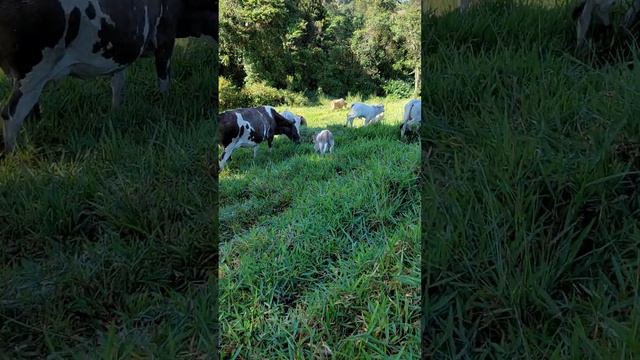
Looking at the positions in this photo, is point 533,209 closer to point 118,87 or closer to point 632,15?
point 632,15

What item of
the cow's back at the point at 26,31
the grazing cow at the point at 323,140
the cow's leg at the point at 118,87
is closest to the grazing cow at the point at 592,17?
the grazing cow at the point at 323,140

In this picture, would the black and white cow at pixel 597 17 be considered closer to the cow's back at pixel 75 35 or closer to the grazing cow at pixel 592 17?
the grazing cow at pixel 592 17

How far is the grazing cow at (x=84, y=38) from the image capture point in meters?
1.11

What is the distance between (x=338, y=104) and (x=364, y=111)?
2.5 inches

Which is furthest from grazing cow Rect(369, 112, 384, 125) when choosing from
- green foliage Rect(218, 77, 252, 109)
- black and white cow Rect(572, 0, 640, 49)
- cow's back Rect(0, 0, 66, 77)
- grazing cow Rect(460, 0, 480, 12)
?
cow's back Rect(0, 0, 66, 77)

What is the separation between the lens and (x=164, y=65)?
1.33 meters

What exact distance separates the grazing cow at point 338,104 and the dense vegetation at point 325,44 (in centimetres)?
2

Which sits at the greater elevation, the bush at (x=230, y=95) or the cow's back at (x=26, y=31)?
the cow's back at (x=26, y=31)

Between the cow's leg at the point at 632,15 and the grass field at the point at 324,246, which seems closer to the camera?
the grass field at the point at 324,246

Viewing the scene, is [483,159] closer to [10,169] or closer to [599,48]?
[599,48]

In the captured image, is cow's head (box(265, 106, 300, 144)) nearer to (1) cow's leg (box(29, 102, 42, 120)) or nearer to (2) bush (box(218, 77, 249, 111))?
(2) bush (box(218, 77, 249, 111))

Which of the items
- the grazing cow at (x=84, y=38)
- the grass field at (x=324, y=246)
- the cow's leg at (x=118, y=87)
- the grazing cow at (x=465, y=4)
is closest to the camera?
the grass field at (x=324, y=246)

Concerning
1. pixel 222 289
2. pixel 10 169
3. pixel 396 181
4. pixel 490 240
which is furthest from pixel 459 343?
pixel 10 169

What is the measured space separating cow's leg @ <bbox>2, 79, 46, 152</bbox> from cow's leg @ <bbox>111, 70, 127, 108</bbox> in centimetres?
17
